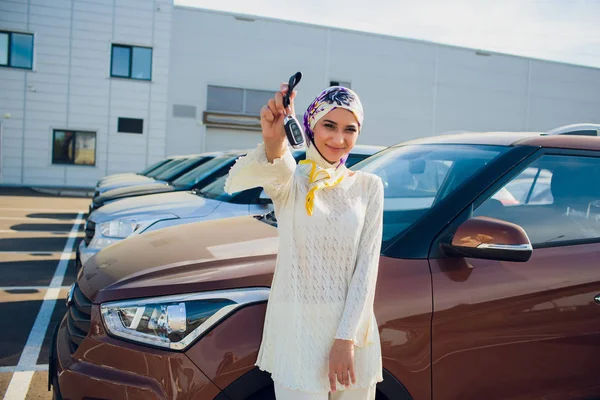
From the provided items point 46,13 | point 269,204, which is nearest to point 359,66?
point 46,13

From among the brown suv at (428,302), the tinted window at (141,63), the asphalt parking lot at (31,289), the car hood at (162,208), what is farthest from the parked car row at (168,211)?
the tinted window at (141,63)

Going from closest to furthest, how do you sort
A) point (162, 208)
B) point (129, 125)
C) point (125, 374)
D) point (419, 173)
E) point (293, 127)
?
point (293, 127)
point (125, 374)
point (419, 173)
point (162, 208)
point (129, 125)

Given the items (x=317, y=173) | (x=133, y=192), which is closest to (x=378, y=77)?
(x=133, y=192)

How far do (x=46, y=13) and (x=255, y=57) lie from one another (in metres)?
8.89

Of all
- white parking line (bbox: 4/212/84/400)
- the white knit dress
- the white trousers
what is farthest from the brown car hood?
white parking line (bbox: 4/212/84/400)

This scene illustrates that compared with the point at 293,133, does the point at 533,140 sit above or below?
above

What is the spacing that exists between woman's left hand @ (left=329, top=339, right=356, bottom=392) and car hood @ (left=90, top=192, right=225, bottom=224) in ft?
13.1

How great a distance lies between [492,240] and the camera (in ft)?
7.18

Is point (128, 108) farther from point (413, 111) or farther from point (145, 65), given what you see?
point (413, 111)

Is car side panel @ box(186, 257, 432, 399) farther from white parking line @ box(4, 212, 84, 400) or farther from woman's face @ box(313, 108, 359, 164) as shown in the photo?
white parking line @ box(4, 212, 84, 400)

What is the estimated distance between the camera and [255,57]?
24938 millimetres

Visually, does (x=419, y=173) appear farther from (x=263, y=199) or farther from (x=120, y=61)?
(x=120, y=61)

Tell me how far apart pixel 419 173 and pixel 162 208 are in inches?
140

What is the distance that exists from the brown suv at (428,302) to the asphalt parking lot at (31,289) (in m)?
1.62
